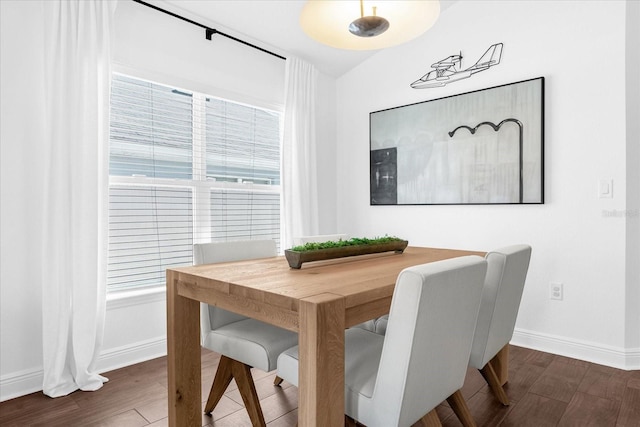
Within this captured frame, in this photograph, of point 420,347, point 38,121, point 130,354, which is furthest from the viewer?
point 130,354

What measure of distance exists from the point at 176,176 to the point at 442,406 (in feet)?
7.40

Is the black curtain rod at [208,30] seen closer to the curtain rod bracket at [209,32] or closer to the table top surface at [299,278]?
the curtain rod bracket at [209,32]

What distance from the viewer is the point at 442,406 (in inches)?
78.1

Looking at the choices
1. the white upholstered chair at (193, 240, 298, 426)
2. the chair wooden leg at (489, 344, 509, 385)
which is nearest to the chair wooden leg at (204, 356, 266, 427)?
the white upholstered chair at (193, 240, 298, 426)

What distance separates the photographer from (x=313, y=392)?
43.6 inches

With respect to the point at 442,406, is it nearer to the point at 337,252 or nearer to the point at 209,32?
the point at 337,252

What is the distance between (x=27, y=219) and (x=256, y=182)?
1.67 meters

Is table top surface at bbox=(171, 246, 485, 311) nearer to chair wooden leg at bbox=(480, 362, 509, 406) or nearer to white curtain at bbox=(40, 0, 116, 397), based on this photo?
chair wooden leg at bbox=(480, 362, 509, 406)

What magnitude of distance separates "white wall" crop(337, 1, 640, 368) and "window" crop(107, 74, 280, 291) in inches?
63.4

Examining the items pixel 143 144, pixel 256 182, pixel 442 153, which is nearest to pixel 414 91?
pixel 442 153

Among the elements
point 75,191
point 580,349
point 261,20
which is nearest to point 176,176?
point 75,191

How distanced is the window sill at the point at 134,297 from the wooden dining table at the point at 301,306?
104cm

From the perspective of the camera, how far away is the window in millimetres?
2598

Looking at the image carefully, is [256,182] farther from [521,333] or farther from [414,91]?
[521,333]
